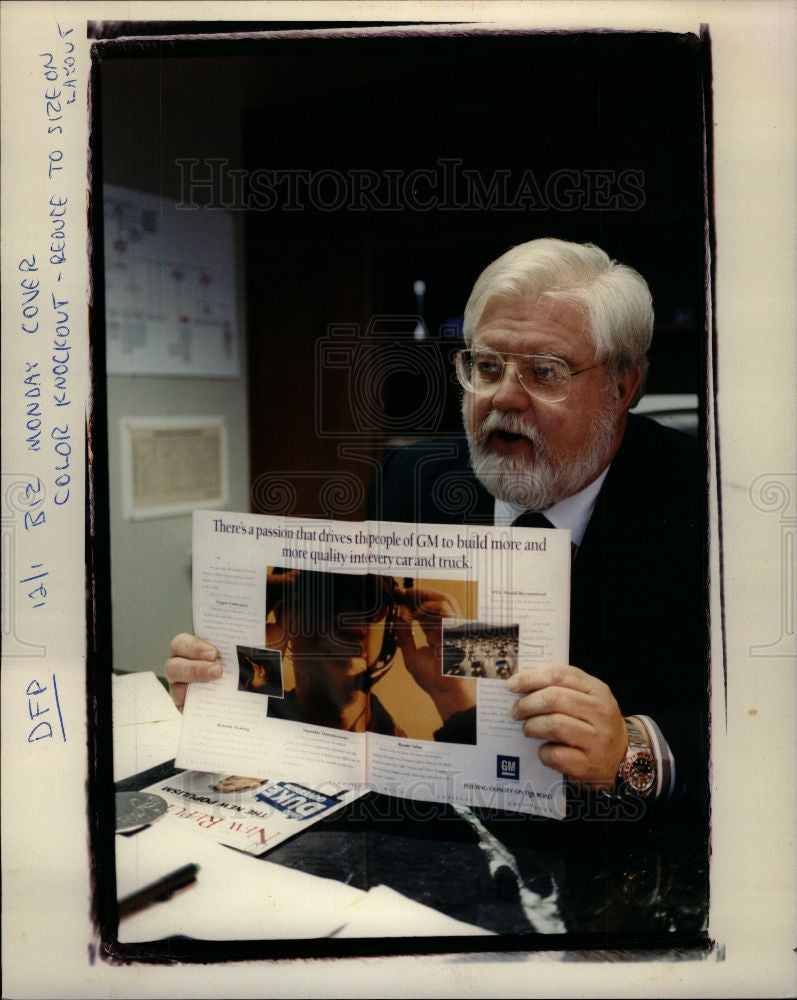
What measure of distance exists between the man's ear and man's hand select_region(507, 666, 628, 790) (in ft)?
1.39

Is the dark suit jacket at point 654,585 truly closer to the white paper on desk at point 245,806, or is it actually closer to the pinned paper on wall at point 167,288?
the white paper on desk at point 245,806

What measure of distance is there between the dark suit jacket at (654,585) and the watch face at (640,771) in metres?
0.04

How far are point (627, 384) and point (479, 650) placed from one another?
471 millimetres

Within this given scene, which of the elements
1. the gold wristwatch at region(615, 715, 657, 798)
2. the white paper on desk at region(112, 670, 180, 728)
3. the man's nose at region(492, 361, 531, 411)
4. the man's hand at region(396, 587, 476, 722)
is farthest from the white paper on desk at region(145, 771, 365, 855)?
the man's nose at region(492, 361, 531, 411)

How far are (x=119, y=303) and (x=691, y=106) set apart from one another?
3.17 feet

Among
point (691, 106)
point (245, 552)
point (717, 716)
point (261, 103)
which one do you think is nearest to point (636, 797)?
point (717, 716)

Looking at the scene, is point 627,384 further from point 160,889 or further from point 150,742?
point 160,889

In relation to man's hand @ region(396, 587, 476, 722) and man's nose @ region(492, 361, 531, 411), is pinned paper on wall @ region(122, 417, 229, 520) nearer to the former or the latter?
man's hand @ region(396, 587, 476, 722)

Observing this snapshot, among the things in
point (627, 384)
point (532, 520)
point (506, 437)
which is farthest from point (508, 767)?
point (627, 384)

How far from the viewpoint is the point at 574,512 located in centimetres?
123

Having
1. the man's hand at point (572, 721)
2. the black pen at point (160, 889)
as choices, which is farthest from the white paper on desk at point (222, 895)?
the man's hand at point (572, 721)

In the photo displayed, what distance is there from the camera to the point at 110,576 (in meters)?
1.26

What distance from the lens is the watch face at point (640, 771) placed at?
1192mm

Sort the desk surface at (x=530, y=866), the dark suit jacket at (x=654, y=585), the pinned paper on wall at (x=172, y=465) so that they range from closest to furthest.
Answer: the desk surface at (x=530, y=866) → the dark suit jacket at (x=654, y=585) → the pinned paper on wall at (x=172, y=465)
